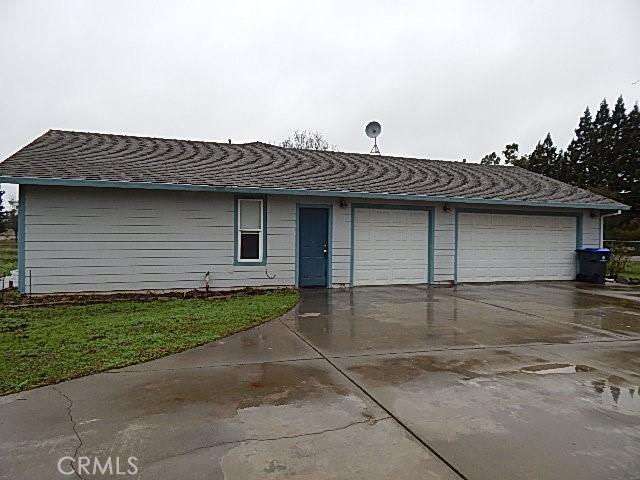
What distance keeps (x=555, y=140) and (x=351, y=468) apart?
54.4 meters

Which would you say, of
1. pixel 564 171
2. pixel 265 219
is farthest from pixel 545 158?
pixel 265 219

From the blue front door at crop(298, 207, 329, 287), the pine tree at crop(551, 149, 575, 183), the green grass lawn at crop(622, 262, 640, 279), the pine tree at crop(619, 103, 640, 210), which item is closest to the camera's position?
the blue front door at crop(298, 207, 329, 287)

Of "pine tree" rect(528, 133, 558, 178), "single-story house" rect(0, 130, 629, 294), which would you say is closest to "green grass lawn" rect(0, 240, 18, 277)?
"single-story house" rect(0, 130, 629, 294)

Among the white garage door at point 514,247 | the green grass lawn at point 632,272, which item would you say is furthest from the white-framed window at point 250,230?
the green grass lawn at point 632,272

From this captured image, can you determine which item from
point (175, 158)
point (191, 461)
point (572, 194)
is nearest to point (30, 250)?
point (175, 158)

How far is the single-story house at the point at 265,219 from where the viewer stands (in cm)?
1004

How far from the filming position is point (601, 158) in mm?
45125

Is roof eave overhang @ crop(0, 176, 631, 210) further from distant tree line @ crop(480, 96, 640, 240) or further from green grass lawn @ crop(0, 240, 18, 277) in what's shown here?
distant tree line @ crop(480, 96, 640, 240)

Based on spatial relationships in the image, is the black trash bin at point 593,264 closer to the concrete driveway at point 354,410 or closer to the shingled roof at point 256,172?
the shingled roof at point 256,172

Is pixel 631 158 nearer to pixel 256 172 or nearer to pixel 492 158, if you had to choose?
pixel 492 158

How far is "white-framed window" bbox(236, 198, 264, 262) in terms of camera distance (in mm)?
11430

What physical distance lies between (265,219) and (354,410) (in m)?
8.13

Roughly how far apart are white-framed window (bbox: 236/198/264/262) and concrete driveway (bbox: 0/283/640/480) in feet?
16.1

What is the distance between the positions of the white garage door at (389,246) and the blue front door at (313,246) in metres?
0.84
